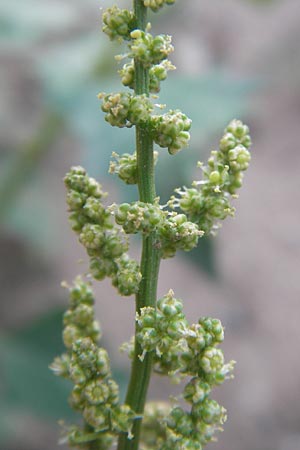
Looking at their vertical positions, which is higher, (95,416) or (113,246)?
(113,246)

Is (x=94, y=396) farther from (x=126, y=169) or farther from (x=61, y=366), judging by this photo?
(x=126, y=169)

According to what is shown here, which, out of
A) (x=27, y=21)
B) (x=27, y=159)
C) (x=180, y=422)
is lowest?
(x=180, y=422)

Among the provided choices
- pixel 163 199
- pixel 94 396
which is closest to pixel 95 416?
pixel 94 396

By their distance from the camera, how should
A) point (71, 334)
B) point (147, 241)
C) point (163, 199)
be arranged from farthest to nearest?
point (163, 199) → point (71, 334) → point (147, 241)

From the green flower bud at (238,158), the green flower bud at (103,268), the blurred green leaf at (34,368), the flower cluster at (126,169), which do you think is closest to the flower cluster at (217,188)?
the green flower bud at (238,158)

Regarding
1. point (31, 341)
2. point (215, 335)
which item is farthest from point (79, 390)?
point (31, 341)

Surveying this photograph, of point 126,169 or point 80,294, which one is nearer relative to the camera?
point 126,169
